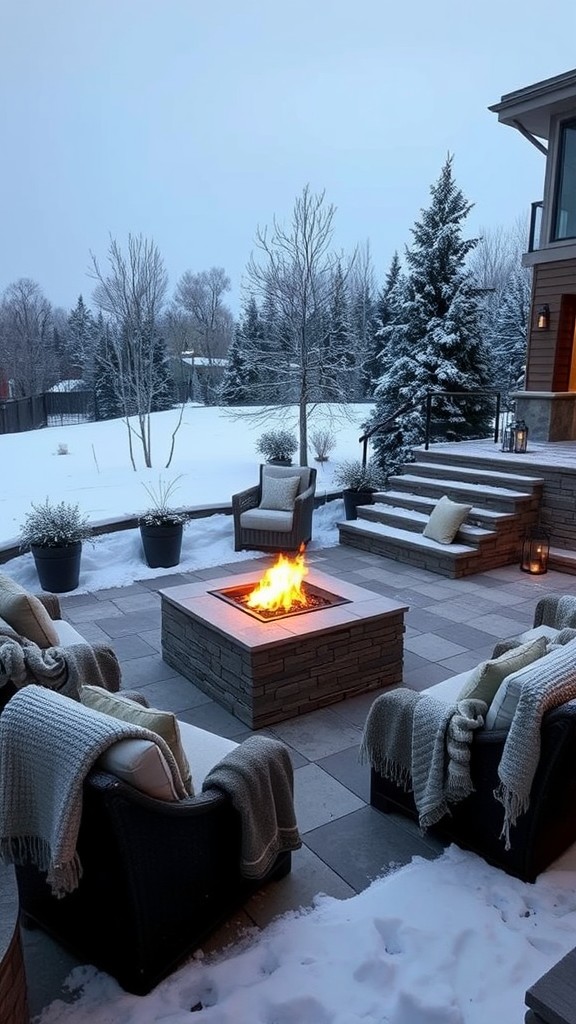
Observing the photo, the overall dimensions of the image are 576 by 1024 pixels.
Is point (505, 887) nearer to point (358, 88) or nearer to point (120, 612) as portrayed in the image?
point (120, 612)

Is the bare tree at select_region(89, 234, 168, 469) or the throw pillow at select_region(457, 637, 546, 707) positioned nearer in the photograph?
the throw pillow at select_region(457, 637, 546, 707)

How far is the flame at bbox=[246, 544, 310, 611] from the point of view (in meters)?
3.99

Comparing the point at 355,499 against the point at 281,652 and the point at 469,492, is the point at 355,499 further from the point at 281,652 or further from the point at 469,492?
the point at 281,652

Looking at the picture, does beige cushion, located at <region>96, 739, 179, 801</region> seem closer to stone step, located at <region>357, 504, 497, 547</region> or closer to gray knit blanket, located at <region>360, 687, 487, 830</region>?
gray knit blanket, located at <region>360, 687, 487, 830</region>

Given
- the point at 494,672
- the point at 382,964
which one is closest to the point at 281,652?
the point at 494,672

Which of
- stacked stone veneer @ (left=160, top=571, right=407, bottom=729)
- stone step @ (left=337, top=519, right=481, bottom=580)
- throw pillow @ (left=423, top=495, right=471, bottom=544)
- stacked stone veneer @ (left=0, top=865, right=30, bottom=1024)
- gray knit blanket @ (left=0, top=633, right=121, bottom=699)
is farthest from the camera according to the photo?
throw pillow @ (left=423, top=495, right=471, bottom=544)

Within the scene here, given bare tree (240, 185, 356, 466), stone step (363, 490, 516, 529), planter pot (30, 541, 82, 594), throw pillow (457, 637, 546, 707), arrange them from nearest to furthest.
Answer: throw pillow (457, 637, 546, 707) → planter pot (30, 541, 82, 594) → stone step (363, 490, 516, 529) → bare tree (240, 185, 356, 466)

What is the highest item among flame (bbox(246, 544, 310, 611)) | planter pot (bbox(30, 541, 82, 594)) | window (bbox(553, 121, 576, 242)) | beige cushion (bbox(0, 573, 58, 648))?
window (bbox(553, 121, 576, 242))

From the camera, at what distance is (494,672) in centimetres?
245

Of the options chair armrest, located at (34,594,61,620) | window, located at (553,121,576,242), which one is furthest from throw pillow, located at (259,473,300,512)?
window, located at (553,121,576,242)

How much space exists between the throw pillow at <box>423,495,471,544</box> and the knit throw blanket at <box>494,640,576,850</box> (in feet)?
14.2

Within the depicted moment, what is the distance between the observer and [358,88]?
46.7 m

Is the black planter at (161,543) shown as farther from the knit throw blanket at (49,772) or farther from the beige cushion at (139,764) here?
the beige cushion at (139,764)

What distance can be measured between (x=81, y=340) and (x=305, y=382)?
1949 cm
